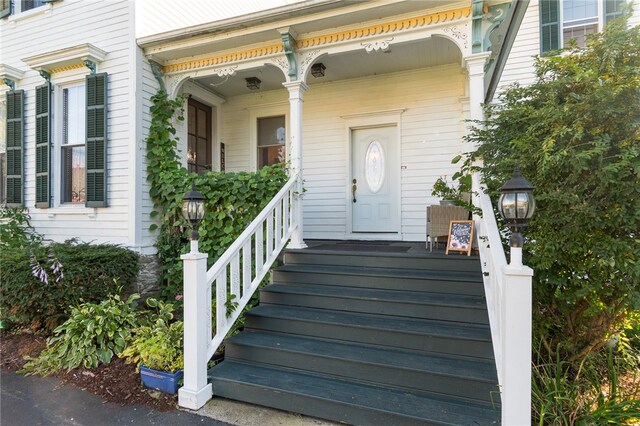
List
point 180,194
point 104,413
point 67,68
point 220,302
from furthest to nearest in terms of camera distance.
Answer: point 67,68, point 180,194, point 220,302, point 104,413

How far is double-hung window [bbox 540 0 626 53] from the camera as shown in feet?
18.2

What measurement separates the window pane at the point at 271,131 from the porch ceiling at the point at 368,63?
56cm

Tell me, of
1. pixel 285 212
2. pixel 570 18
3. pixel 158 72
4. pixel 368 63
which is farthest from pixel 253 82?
pixel 570 18

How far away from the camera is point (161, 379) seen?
9.78 ft

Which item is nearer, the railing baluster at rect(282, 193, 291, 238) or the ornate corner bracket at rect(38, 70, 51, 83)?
the railing baluster at rect(282, 193, 291, 238)

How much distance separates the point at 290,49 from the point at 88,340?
3.89m

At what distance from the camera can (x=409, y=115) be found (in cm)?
555

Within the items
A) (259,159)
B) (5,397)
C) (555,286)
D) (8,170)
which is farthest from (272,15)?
(8,170)

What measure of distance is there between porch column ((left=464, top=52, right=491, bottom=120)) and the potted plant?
3.69 meters

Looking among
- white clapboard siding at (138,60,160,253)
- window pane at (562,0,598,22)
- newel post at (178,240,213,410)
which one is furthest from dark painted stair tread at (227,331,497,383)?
window pane at (562,0,598,22)

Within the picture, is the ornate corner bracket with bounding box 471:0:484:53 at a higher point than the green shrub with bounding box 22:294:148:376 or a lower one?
higher

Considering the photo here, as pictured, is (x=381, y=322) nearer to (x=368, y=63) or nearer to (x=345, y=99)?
(x=368, y=63)

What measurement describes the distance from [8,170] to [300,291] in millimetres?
5717

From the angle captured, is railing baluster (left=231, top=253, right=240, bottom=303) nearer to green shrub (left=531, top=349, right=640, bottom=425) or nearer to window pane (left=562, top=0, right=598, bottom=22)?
green shrub (left=531, top=349, right=640, bottom=425)
